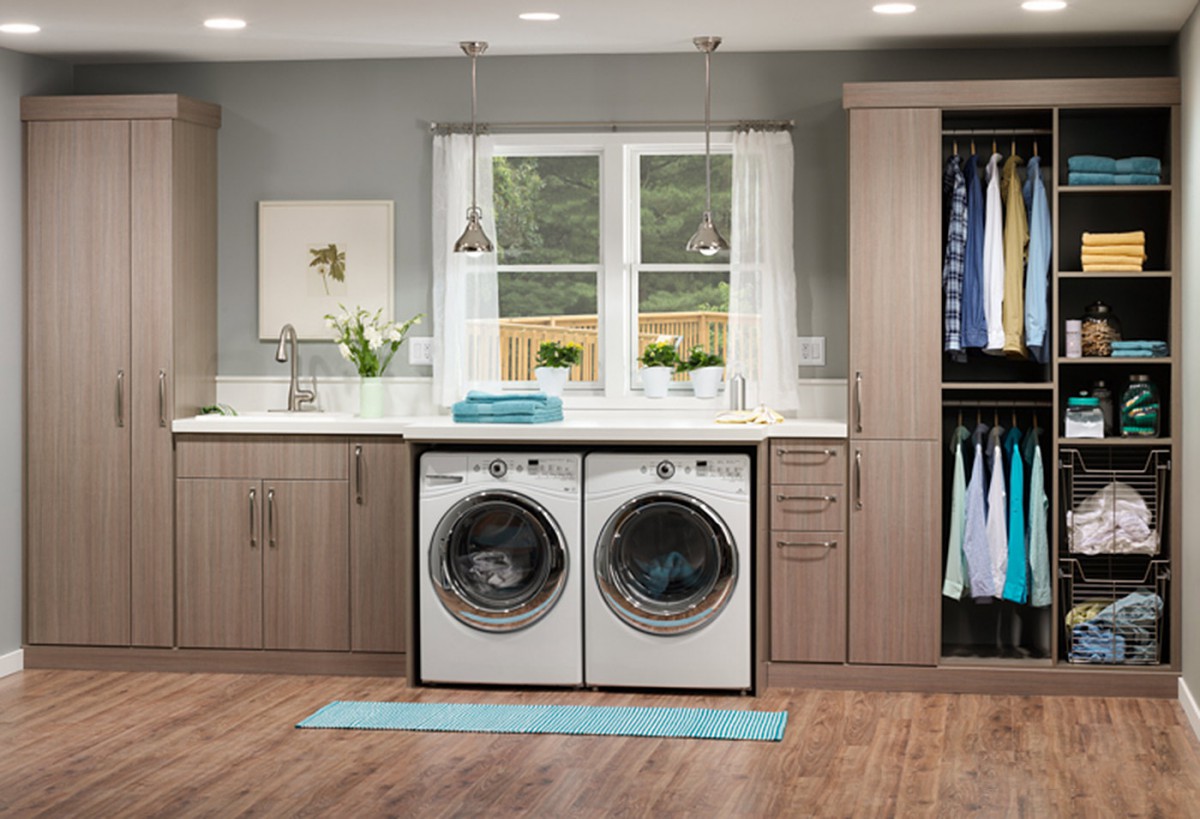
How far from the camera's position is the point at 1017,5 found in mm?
4746

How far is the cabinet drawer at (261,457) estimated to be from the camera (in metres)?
5.36

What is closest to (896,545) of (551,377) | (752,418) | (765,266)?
(752,418)

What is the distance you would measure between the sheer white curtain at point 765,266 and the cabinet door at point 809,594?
65 cm

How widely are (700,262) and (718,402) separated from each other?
1.90 feet

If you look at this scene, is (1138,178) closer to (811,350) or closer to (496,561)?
(811,350)

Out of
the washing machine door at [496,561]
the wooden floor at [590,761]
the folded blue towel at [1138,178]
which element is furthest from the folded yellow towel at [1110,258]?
the washing machine door at [496,561]

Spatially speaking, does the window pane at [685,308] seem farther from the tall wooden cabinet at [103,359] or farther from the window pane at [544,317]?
the tall wooden cabinet at [103,359]

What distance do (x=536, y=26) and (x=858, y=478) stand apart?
6.61ft

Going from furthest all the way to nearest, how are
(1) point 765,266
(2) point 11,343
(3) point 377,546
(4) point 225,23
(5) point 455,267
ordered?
(5) point 455,267, (1) point 765,266, (2) point 11,343, (3) point 377,546, (4) point 225,23

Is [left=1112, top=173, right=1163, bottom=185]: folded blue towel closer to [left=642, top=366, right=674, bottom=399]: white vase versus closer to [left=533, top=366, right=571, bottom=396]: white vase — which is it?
[left=642, top=366, right=674, bottom=399]: white vase

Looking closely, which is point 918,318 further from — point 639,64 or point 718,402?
point 639,64

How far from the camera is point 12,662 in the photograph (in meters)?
5.48

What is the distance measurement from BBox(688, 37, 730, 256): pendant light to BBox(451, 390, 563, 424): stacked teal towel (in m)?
0.82

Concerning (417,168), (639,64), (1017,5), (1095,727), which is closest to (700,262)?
(639,64)
